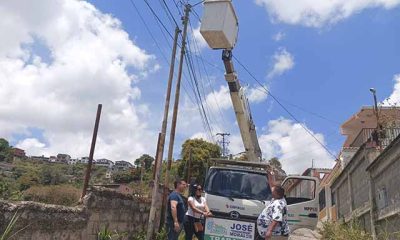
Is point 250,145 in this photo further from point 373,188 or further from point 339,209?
point 339,209

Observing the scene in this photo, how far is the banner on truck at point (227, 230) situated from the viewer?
8.50 metres

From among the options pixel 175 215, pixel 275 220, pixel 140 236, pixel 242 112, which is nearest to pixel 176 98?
pixel 242 112

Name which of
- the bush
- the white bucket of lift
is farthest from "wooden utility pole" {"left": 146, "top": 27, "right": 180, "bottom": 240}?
the bush

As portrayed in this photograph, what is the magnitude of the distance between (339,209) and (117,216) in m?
14.1

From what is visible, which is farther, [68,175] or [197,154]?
[197,154]

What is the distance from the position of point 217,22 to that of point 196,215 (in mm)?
4946

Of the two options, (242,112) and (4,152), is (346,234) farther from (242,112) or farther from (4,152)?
(4,152)

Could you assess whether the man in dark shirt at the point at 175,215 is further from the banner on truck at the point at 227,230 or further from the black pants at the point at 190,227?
the banner on truck at the point at 227,230

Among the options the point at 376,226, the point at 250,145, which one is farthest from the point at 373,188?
the point at 250,145

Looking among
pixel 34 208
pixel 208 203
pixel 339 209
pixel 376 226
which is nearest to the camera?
pixel 34 208

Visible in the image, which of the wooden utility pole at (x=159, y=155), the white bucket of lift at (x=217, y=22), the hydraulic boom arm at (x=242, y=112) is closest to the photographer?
the wooden utility pole at (x=159, y=155)

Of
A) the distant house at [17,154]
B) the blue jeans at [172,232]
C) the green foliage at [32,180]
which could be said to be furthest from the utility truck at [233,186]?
the distant house at [17,154]

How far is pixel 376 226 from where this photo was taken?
11273 millimetres

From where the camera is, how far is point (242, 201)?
908 cm
